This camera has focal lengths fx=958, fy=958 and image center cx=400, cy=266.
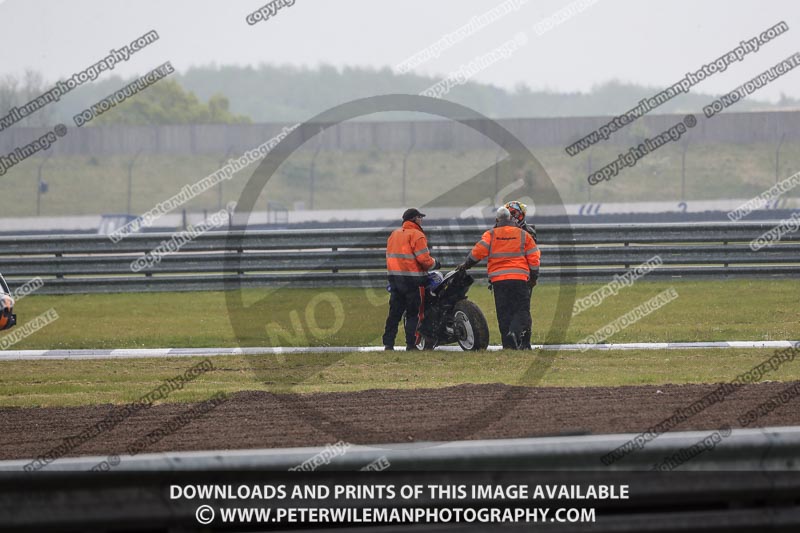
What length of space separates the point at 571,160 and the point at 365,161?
11.8m

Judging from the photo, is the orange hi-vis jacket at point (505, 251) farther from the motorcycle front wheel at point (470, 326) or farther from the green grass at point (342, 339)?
the green grass at point (342, 339)

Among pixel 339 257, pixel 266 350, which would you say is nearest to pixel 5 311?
pixel 266 350

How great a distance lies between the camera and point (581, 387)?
335 inches

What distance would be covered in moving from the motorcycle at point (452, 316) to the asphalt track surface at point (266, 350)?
266 millimetres

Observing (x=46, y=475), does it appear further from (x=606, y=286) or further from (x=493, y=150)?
(x=493, y=150)

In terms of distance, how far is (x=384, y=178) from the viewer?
55.6 metres

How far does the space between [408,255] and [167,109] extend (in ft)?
267

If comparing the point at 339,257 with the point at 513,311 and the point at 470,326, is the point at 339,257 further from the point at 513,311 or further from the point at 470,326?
the point at 513,311

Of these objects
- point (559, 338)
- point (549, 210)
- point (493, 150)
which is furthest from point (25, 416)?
point (493, 150)

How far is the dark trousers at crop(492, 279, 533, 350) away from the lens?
11.9 meters

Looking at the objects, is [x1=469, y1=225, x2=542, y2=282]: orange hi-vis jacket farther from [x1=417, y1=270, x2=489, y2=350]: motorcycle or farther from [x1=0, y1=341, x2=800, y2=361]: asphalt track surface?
[x1=0, y1=341, x2=800, y2=361]: asphalt track surface

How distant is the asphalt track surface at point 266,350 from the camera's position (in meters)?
12.1

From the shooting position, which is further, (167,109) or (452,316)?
(167,109)

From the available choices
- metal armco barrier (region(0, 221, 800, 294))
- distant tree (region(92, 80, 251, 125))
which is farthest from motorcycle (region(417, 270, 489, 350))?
distant tree (region(92, 80, 251, 125))
